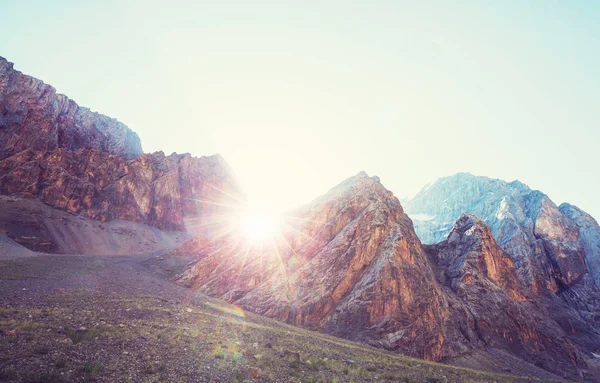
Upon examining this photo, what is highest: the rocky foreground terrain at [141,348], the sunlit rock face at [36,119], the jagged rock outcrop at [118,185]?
the sunlit rock face at [36,119]

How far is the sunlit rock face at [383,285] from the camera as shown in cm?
4803

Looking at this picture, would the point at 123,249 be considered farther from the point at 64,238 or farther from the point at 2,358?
the point at 2,358

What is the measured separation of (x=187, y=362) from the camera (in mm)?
17344

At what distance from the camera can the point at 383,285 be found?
50969 mm

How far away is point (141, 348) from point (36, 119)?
6207 inches

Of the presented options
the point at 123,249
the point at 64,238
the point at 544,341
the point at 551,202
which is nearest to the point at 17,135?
the point at 64,238

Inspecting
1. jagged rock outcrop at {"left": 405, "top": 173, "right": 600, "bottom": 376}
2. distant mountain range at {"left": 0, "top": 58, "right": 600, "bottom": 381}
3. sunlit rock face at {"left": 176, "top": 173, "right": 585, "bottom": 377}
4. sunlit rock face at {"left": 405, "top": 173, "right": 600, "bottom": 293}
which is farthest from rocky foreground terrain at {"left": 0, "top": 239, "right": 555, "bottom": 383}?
sunlit rock face at {"left": 405, "top": 173, "right": 600, "bottom": 293}

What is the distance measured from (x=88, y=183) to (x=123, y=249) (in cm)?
3583

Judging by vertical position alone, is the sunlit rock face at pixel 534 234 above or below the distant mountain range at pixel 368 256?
above

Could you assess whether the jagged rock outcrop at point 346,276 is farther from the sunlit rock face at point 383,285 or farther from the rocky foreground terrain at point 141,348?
the rocky foreground terrain at point 141,348

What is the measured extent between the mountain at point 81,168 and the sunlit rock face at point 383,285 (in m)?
78.2

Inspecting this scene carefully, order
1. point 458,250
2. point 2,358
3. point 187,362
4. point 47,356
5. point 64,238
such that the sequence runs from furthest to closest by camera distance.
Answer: point 64,238, point 458,250, point 187,362, point 47,356, point 2,358

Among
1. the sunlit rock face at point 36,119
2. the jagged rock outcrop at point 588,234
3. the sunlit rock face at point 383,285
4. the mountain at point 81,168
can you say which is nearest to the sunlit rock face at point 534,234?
the jagged rock outcrop at point 588,234

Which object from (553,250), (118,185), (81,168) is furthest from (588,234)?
(81,168)
